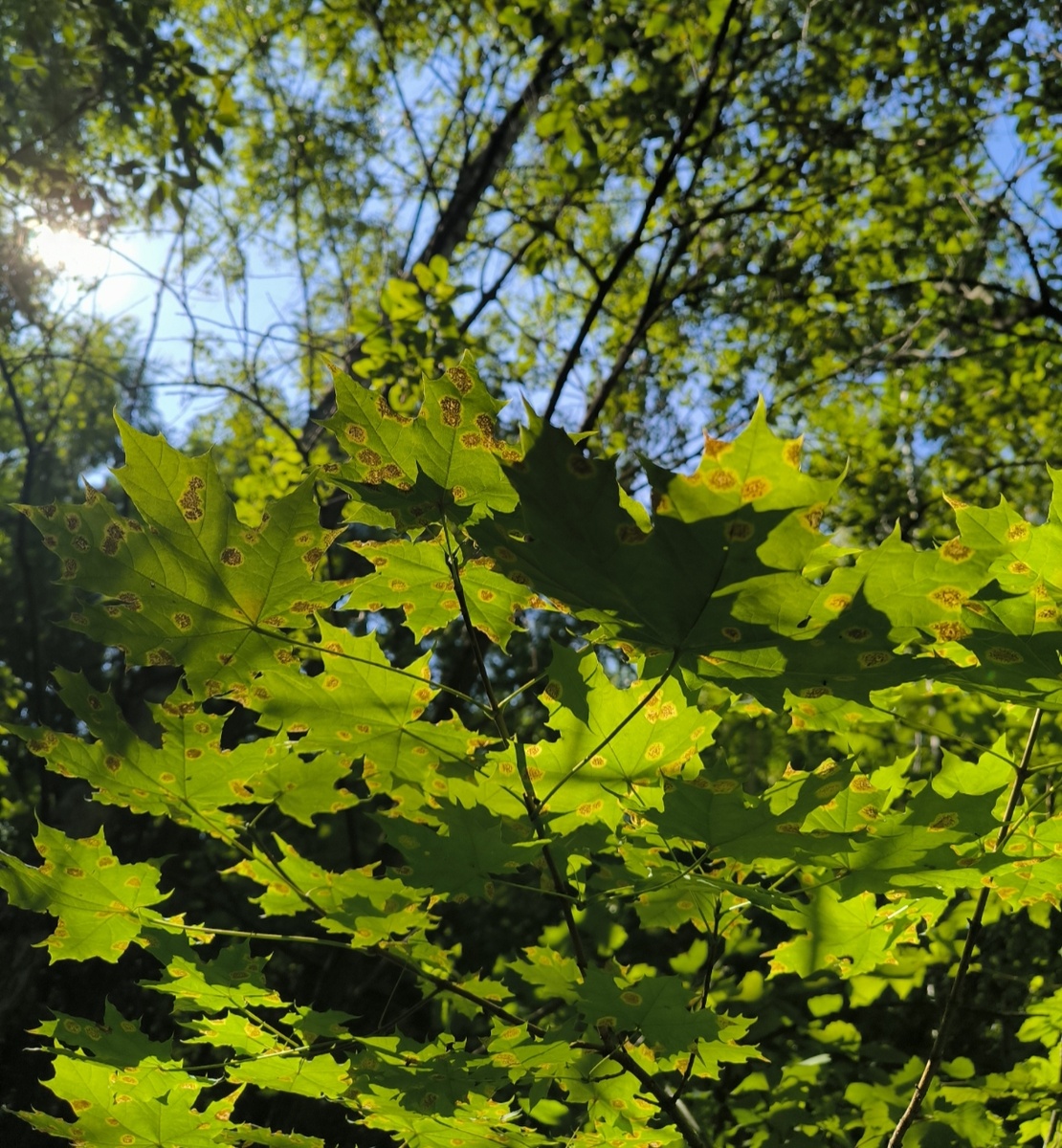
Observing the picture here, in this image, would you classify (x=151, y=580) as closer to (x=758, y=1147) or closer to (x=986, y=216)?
(x=758, y=1147)

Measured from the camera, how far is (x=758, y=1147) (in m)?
1.71

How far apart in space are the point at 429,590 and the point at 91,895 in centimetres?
56

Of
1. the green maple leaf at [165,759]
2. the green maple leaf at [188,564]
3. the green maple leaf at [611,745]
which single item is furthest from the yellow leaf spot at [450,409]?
the green maple leaf at [165,759]

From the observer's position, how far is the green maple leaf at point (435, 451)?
2.98 feet

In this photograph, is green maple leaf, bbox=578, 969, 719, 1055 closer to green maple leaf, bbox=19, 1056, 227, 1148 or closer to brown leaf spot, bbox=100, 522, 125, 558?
green maple leaf, bbox=19, 1056, 227, 1148

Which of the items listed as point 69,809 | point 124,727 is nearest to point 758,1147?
point 124,727

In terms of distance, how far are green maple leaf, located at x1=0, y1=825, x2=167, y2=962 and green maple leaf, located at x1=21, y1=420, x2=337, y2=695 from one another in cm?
30

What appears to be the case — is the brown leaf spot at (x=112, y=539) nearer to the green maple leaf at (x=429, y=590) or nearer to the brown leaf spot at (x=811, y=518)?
the green maple leaf at (x=429, y=590)

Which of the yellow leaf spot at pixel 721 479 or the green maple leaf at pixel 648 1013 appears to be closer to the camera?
the yellow leaf spot at pixel 721 479

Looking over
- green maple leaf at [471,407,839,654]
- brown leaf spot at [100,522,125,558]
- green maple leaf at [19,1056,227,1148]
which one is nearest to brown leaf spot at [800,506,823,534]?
green maple leaf at [471,407,839,654]

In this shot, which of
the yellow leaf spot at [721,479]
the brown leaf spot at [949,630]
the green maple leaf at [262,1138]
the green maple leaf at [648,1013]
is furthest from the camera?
the green maple leaf at [262,1138]

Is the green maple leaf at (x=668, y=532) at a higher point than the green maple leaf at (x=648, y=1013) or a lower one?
higher

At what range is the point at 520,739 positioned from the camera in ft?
3.33

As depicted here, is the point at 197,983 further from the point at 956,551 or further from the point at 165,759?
the point at 956,551
